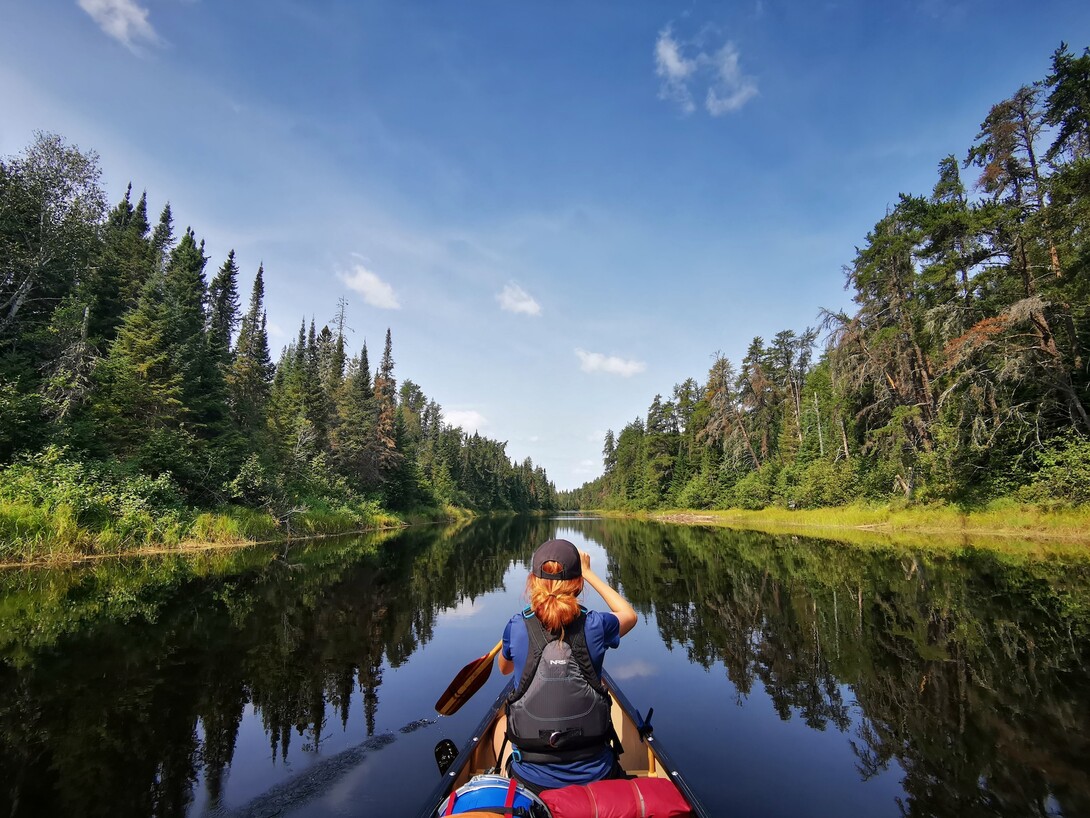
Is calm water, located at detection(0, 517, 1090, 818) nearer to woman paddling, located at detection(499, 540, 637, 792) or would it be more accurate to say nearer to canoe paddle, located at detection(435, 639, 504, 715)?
canoe paddle, located at detection(435, 639, 504, 715)

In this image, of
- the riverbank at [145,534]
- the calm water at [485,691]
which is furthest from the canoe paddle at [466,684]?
the riverbank at [145,534]

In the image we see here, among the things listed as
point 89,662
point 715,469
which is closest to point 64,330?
point 89,662

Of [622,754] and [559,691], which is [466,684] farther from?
[559,691]

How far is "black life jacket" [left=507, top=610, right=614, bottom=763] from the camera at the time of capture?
2832mm

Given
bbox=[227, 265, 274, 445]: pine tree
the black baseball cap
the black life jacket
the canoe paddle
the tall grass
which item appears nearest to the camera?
the black life jacket

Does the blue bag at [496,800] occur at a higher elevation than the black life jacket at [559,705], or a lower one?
lower

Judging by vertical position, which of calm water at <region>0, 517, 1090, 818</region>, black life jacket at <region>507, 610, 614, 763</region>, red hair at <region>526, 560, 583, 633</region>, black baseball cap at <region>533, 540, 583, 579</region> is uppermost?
black baseball cap at <region>533, 540, 583, 579</region>

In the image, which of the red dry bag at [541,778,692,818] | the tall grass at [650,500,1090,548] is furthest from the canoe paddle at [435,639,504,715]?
the tall grass at [650,500,1090,548]

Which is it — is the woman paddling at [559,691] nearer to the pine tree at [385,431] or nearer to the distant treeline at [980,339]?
the distant treeline at [980,339]

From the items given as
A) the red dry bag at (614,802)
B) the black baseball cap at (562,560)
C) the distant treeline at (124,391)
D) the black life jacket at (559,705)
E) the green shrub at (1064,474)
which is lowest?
the red dry bag at (614,802)

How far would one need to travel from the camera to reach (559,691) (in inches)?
112

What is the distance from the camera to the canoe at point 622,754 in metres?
3.45

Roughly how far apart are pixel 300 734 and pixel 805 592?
38.9ft

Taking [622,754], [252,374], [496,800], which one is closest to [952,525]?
[622,754]
